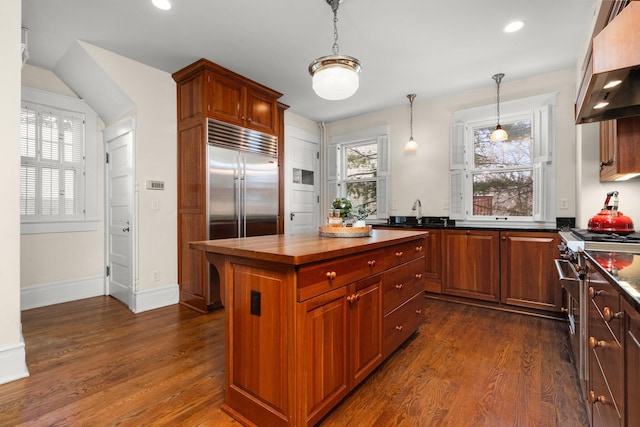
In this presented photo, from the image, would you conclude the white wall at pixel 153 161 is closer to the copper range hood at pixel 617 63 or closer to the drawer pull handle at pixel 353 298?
the drawer pull handle at pixel 353 298

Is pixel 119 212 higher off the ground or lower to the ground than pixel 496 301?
higher

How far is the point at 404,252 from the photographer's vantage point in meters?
2.30

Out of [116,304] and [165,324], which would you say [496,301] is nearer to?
[165,324]

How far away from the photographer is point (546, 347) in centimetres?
248

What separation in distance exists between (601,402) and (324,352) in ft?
3.64

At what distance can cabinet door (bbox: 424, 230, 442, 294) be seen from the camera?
3.78 m

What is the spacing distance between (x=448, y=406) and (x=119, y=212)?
3.87m

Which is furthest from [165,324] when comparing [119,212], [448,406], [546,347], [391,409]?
[546,347]

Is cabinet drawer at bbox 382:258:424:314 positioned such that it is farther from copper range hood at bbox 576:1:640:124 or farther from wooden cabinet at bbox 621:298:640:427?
copper range hood at bbox 576:1:640:124

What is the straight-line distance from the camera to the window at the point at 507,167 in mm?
3609

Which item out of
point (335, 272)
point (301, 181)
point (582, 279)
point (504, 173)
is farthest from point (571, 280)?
point (301, 181)

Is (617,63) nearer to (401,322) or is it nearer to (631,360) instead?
(631,360)

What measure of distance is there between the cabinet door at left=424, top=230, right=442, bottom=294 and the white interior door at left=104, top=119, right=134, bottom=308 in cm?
349

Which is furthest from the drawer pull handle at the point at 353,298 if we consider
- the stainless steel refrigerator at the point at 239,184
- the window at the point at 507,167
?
the window at the point at 507,167
